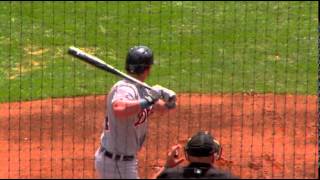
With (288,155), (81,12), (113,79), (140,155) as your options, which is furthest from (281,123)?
(81,12)

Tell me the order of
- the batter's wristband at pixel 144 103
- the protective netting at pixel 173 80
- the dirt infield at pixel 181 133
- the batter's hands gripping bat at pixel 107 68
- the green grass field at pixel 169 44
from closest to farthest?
the batter's wristband at pixel 144 103, the batter's hands gripping bat at pixel 107 68, the dirt infield at pixel 181 133, the protective netting at pixel 173 80, the green grass field at pixel 169 44

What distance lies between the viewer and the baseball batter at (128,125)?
5.64m

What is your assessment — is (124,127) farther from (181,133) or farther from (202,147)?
(181,133)

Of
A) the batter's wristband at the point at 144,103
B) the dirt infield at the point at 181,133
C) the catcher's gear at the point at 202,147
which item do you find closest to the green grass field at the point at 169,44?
the dirt infield at the point at 181,133

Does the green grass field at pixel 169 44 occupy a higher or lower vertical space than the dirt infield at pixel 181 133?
higher

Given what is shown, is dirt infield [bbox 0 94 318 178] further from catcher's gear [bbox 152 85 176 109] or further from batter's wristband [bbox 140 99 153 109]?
batter's wristband [bbox 140 99 153 109]

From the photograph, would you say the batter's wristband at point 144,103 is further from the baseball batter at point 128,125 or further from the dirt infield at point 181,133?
the dirt infield at point 181,133

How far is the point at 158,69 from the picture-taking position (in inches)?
514

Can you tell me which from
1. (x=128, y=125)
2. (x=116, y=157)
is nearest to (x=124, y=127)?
(x=128, y=125)

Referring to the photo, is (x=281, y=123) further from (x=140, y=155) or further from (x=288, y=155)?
(x=140, y=155)

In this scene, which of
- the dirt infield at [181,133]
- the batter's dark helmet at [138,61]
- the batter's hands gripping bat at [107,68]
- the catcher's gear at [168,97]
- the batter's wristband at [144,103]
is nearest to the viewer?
the batter's wristband at [144,103]

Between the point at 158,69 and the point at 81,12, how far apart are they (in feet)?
14.9

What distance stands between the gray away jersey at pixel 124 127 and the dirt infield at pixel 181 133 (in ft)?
7.62

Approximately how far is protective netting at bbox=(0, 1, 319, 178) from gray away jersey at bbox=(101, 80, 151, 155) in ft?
8.09
